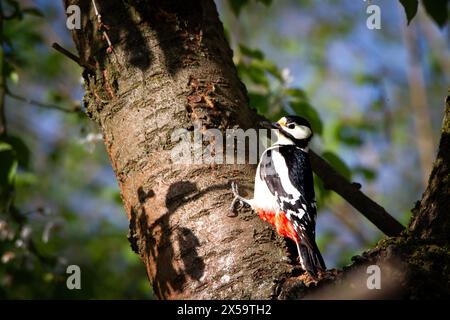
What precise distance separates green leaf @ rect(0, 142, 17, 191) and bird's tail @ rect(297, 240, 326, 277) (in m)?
1.79

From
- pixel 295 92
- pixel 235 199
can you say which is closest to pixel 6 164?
pixel 235 199

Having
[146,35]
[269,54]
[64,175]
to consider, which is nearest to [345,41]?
[269,54]

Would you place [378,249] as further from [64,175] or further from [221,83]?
[64,175]

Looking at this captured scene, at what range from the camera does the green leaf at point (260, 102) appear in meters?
3.79

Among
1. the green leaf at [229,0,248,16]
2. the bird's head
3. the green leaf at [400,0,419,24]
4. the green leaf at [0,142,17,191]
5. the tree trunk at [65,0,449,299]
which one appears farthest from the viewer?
the bird's head

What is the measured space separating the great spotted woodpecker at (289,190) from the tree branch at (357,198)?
29 centimetres

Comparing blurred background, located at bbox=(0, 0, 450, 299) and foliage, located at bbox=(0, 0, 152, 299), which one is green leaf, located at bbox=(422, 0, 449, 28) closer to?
blurred background, located at bbox=(0, 0, 450, 299)

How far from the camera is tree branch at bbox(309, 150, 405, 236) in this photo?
9.99 ft

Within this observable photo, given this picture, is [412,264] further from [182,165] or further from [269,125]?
[269,125]

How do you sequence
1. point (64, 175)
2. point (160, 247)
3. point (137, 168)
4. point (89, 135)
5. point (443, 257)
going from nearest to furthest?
point (443, 257), point (160, 247), point (137, 168), point (89, 135), point (64, 175)

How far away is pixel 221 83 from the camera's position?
2879mm

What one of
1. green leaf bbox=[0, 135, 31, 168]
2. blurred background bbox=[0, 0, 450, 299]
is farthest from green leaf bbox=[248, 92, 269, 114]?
green leaf bbox=[0, 135, 31, 168]

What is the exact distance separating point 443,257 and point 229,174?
102 cm

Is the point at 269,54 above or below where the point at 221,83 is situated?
above
